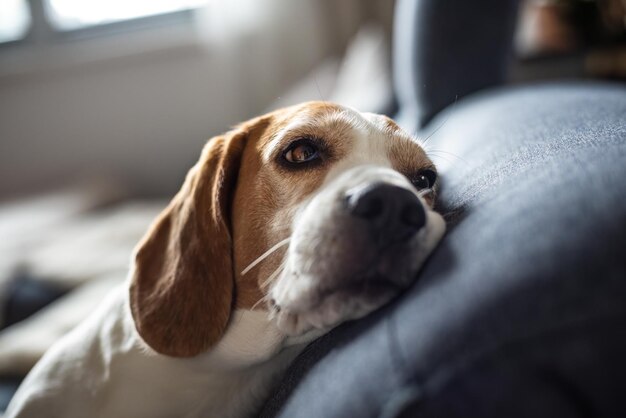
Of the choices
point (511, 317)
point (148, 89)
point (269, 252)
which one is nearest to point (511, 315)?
point (511, 317)

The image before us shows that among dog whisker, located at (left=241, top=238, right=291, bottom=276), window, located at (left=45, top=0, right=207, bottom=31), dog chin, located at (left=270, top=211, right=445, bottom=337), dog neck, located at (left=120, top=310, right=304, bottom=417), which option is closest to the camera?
dog chin, located at (left=270, top=211, right=445, bottom=337)

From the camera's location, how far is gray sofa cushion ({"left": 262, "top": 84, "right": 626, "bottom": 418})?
1.80 ft

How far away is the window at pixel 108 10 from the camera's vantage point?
4.23 meters

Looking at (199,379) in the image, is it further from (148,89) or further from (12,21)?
(12,21)

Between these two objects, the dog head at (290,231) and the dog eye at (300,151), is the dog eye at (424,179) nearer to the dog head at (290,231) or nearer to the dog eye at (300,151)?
the dog head at (290,231)

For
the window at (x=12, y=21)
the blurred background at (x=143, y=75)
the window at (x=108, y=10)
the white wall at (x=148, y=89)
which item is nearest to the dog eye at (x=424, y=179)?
the blurred background at (x=143, y=75)

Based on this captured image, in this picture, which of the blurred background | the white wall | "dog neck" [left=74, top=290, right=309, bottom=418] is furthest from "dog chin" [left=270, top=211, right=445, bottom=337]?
the white wall

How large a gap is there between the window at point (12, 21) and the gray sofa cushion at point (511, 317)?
4192 millimetres

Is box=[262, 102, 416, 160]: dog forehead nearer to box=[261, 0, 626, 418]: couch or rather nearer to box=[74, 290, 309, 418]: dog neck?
box=[261, 0, 626, 418]: couch

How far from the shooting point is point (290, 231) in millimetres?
1028

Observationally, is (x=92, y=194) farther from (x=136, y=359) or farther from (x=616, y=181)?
(x=616, y=181)

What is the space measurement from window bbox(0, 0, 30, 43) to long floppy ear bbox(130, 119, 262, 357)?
12.1 ft

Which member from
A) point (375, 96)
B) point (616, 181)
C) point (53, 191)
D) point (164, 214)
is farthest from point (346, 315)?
point (53, 191)

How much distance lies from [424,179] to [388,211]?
0.42m
